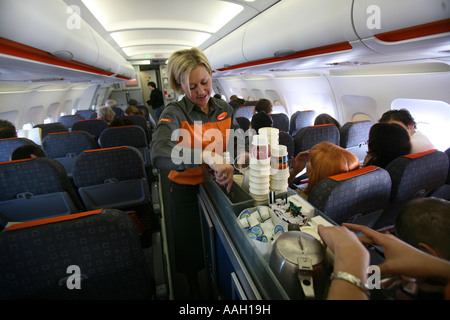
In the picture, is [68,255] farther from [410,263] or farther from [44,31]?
[44,31]

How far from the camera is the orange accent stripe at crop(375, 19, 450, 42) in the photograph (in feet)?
3.33

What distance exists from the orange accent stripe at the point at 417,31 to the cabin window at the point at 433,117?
7.72ft

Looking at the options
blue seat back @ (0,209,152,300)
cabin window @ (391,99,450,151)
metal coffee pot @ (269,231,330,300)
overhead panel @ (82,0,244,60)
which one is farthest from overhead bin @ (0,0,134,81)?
cabin window @ (391,99,450,151)

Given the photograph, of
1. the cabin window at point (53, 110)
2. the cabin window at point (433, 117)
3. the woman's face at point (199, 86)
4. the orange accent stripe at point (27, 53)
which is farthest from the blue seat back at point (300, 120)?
the cabin window at point (53, 110)

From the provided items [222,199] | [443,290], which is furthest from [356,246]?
[222,199]

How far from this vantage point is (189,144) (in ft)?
5.08

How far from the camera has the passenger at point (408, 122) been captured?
2.50 metres

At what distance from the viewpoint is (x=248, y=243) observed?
0.83m

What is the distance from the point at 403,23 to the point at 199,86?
123cm
